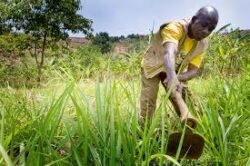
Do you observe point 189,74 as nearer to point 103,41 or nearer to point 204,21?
point 204,21

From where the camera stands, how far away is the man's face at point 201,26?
420cm

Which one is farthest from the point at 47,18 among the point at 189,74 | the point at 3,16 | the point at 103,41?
the point at 103,41

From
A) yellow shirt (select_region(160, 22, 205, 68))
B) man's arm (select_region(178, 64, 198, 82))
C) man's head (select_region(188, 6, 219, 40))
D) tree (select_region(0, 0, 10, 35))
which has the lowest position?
man's arm (select_region(178, 64, 198, 82))

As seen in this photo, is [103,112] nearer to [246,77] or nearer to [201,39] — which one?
[201,39]

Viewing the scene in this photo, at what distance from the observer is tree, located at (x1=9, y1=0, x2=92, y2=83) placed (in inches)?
732

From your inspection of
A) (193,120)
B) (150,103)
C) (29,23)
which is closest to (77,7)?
(29,23)

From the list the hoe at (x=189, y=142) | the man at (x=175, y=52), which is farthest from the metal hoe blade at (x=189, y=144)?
the man at (x=175, y=52)

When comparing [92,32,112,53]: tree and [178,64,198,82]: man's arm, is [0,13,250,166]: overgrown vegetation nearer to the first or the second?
[178,64,198,82]: man's arm

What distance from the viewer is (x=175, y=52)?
13.7ft

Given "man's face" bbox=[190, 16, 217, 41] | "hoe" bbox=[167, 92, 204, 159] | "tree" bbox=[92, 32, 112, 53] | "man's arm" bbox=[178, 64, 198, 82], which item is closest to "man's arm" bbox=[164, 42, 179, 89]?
"man's face" bbox=[190, 16, 217, 41]

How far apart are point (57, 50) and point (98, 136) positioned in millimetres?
18075

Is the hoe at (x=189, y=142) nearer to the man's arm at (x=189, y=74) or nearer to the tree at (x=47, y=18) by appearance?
the man's arm at (x=189, y=74)

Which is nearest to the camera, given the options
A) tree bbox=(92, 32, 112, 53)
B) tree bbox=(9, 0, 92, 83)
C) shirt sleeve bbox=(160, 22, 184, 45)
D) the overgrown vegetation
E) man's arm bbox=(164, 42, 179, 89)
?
the overgrown vegetation

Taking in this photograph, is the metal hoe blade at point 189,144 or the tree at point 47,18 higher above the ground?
the tree at point 47,18
